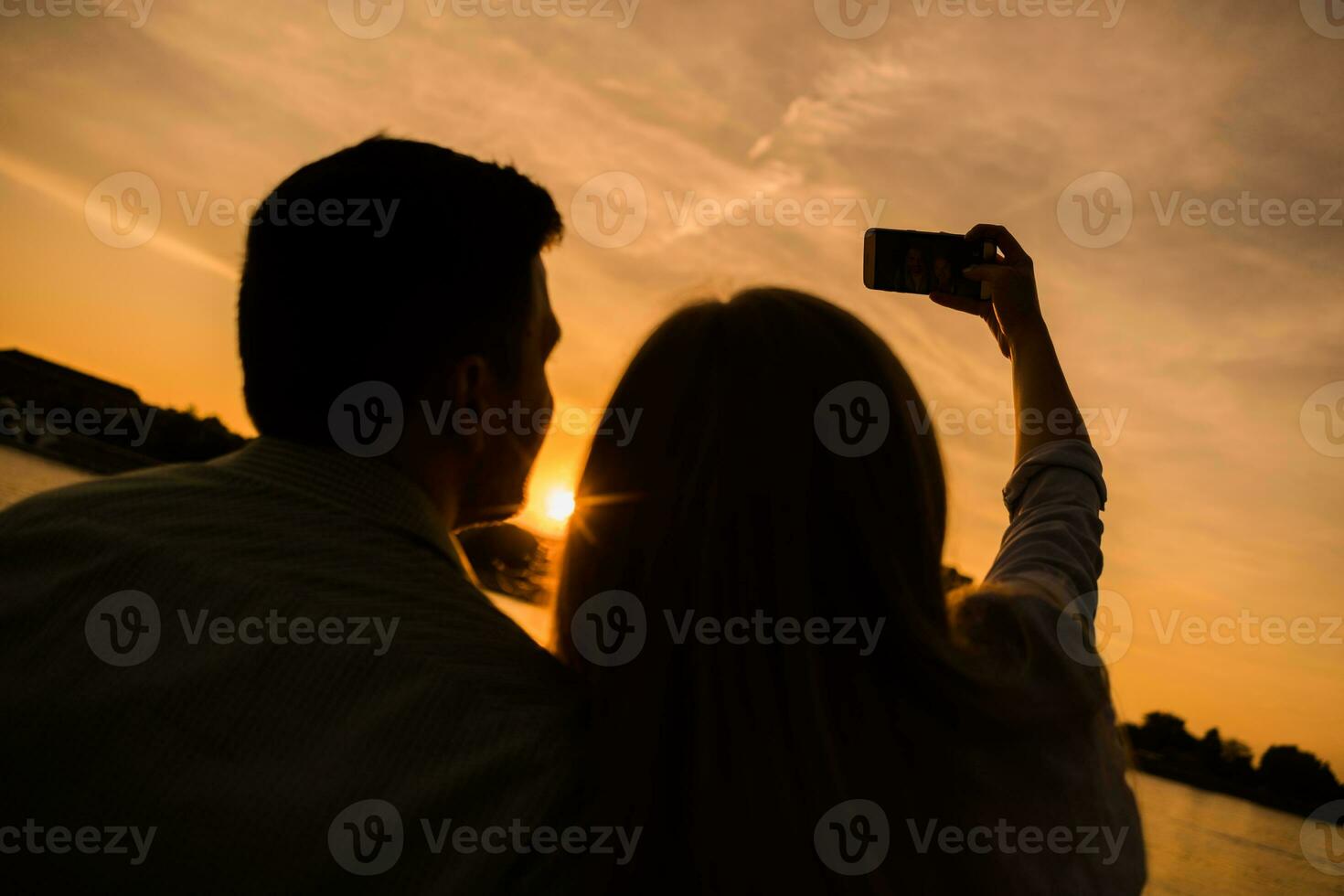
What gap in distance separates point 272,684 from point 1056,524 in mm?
1549

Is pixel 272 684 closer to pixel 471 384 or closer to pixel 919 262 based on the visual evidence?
pixel 471 384

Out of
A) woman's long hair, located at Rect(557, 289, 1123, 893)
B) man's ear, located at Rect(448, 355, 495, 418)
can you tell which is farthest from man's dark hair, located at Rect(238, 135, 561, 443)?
woman's long hair, located at Rect(557, 289, 1123, 893)

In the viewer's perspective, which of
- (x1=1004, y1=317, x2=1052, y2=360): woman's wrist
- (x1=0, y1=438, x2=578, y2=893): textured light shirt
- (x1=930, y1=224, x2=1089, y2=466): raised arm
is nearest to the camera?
(x1=0, y1=438, x2=578, y2=893): textured light shirt

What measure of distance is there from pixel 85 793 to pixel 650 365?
3.57 ft

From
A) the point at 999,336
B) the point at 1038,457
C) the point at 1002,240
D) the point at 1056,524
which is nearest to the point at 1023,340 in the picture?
the point at 999,336

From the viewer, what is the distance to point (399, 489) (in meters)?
1.57

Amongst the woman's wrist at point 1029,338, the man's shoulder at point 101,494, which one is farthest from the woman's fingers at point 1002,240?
the man's shoulder at point 101,494

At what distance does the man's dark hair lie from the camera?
5.42 ft

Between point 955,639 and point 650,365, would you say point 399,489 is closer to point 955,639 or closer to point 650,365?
point 650,365

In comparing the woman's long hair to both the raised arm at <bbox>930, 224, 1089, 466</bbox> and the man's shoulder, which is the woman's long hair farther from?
the raised arm at <bbox>930, 224, 1089, 466</bbox>

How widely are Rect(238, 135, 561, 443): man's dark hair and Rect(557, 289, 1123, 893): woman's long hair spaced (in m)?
0.45

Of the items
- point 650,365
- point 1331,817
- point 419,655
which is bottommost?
point 1331,817

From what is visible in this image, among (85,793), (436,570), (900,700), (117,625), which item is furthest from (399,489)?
(900,700)

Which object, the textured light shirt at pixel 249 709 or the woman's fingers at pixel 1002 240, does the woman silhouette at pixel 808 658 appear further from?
the woman's fingers at pixel 1002 240
